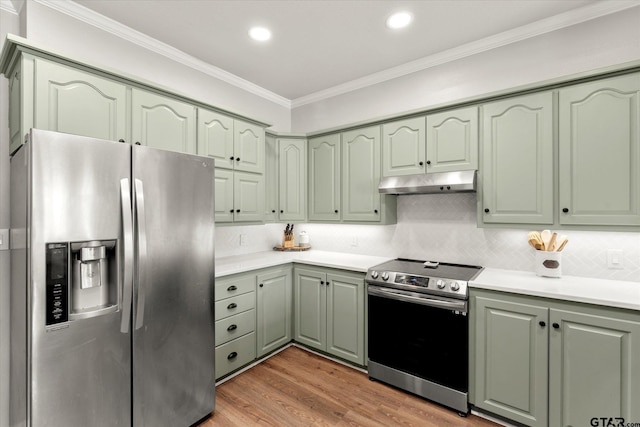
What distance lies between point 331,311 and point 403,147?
1.68 meters

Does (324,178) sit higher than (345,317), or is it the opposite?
(324,178)

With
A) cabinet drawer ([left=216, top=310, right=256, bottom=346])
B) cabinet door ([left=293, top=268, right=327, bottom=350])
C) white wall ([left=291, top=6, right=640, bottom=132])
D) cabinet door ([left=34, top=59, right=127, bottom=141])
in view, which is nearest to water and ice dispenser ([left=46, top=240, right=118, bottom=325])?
cabinet door ([left=34, top=59, right=127, bottom=141])

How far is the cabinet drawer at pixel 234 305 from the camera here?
2.42 m

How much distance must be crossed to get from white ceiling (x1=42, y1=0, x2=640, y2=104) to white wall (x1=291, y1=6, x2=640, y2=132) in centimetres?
9

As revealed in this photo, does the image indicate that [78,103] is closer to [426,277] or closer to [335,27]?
[335,27]

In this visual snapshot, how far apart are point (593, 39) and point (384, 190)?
1853 millimetres

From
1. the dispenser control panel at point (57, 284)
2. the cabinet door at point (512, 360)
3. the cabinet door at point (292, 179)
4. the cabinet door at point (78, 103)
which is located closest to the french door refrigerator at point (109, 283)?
the dispenser control panel at point (57, 284)

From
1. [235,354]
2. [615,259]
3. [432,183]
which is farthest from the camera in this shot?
[235,354]

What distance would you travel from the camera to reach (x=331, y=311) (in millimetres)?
2818

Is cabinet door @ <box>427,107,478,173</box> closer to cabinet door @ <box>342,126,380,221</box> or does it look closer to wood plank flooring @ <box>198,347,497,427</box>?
cabinet door @ <box>342,126,380,221</box>

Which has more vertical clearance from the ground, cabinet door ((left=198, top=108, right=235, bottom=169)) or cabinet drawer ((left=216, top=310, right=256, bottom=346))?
cabinet door ((left=198, top=108, right=235, bottom=169))

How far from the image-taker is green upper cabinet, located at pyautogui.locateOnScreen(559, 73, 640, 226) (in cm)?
183

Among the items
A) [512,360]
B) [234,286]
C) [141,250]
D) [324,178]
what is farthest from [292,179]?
[512,360]

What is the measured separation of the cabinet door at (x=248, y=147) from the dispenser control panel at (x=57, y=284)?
1.59m
